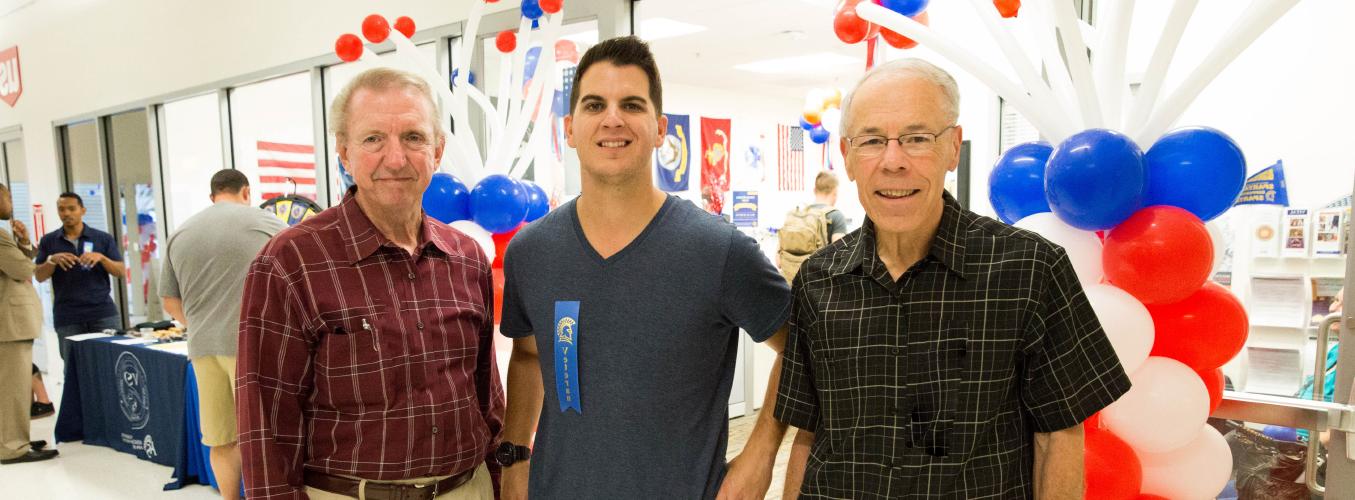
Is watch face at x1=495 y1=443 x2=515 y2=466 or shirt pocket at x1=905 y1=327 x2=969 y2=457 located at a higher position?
shirt pocket at x1=905 y1=327 x2=969 y2=457

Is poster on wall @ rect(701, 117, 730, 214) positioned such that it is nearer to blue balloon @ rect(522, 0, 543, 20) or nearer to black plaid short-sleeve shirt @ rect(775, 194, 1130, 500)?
blue balloon @ rect(522, 0, 543, 20)

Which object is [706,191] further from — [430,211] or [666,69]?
[430,211]

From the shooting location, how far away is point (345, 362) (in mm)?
1479

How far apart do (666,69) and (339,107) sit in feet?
27.2

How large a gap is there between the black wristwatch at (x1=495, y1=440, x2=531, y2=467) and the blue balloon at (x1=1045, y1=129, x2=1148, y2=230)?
51.3 inches

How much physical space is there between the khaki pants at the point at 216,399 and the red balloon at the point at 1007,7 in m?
3.72

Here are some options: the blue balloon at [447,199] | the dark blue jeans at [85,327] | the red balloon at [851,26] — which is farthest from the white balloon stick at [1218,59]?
the dark blue jeans at [85,327]

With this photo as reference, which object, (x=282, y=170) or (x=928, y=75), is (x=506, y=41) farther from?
(x=282, y=170)

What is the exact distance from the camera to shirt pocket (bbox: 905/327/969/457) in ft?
4.08

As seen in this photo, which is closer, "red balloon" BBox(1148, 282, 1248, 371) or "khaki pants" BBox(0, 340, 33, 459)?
"red balloon" BBox(1148, 282, 1248, 371)

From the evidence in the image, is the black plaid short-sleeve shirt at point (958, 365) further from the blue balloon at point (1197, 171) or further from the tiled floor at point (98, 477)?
the tiled floor at point (98, 477)

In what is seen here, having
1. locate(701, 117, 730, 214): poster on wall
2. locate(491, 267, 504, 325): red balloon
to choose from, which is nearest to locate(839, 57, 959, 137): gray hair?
locate(491, 267, 504, 325): red balloon

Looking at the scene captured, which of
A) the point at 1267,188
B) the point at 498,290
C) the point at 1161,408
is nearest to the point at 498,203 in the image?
the point at 498,290

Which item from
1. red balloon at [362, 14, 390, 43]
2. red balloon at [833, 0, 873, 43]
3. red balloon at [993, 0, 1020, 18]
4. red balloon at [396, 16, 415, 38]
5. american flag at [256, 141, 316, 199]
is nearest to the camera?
red balloon at [993, 0, 1020, 18]
